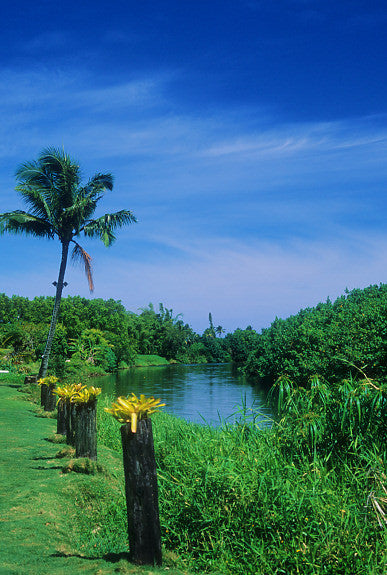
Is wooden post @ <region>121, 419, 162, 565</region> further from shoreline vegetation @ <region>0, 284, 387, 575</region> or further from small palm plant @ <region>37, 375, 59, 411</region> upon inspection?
small palm plant @ <region>37, 375, 59, 411</region>

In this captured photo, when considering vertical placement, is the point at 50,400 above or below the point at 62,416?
below

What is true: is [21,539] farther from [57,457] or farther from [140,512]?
[57,457]

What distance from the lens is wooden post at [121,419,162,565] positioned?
407 cm

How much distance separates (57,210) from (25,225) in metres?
1.61

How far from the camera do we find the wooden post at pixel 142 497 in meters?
4.07

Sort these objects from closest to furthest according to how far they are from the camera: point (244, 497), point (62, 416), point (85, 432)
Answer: point (244, 497)
point (85, 432)
point (62, 416)

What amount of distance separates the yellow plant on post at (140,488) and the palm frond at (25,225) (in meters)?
18.0

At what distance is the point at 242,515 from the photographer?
4.64m

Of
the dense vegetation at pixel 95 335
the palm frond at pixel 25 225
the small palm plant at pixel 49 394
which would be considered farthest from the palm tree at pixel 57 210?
the dense vegetation at pixel 95 335

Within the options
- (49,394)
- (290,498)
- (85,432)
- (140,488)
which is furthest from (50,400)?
(290,498)

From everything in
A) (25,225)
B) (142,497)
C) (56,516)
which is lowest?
(56,516)

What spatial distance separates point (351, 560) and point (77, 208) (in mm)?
19336

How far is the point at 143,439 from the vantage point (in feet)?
13.8

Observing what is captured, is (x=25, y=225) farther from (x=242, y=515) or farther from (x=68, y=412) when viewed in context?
(x=242, y=515)
